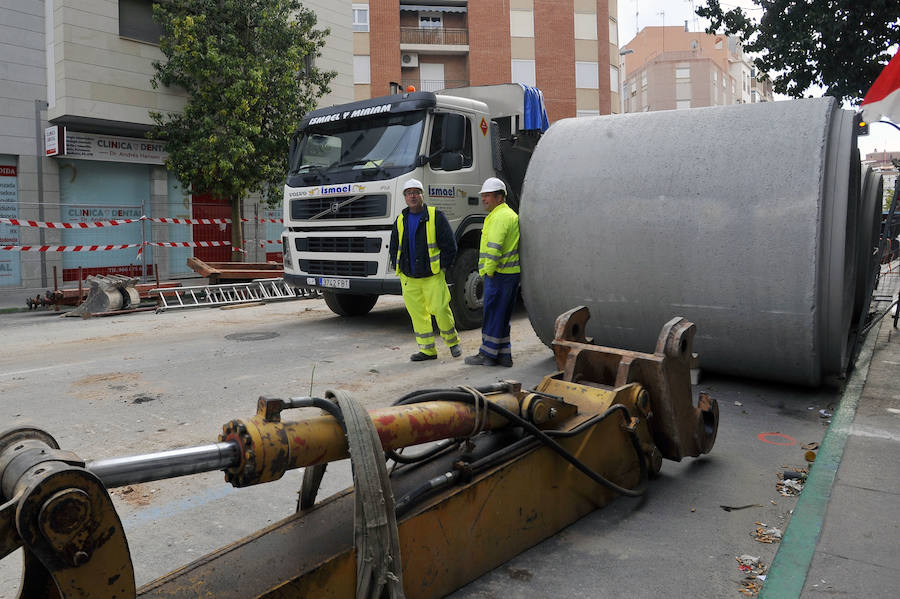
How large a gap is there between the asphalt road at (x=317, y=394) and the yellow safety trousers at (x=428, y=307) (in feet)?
0.75

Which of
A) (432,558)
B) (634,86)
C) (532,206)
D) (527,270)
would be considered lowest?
(432,558)

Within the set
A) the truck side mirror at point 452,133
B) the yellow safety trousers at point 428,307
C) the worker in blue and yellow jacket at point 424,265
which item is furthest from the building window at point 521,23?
the yellow safety trousers at point 428,307

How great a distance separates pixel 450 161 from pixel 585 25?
37.9 m

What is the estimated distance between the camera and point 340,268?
29.2ft

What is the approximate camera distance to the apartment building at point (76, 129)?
47.8ft

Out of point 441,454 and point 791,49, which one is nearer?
point 441,454

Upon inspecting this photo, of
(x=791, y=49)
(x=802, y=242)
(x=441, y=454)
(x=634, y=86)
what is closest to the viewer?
(x=441, y=454)

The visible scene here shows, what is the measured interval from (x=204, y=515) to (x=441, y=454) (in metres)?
1.23

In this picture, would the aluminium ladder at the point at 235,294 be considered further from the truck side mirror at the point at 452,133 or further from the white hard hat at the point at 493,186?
the white hard hat at the point at 493,186

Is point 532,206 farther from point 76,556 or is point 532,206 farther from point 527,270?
point 76,556

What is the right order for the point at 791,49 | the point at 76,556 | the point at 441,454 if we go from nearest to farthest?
1. the point at 76,556
2. the point at 441,454
3. the point at 791,49

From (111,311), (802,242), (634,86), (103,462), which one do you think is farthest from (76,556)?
(634,86)

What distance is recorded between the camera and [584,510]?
3314mm

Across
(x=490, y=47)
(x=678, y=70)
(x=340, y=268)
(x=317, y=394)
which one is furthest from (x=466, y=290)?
(x=678, y=70)
